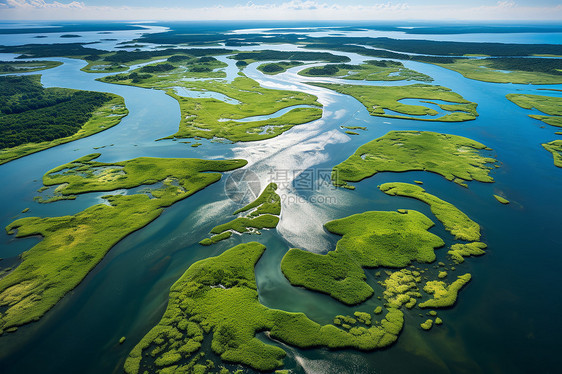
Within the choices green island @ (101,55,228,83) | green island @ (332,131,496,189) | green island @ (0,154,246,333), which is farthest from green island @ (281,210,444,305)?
green island @ (101,55,228,83)

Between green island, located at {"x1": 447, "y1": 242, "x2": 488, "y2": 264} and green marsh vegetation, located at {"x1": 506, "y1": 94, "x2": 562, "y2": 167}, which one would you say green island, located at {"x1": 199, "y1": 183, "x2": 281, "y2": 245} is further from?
green marsh vegetation, located at {"x1": 506, "y1": 94, "x2": 562, "y2": 167}

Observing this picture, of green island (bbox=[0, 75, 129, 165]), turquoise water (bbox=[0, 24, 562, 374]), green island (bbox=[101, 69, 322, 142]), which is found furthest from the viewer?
green island (bbox=[101, 69, 322, 142])

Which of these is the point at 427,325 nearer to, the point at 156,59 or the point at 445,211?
the point at 445,211

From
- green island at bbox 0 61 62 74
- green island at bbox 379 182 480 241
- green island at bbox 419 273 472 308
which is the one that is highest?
green island at bbox 0 61 62 74

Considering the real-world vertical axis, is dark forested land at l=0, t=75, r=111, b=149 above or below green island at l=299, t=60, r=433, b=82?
below

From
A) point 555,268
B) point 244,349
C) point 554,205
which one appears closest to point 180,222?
point 244,349

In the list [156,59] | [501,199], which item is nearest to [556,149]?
[501,199]

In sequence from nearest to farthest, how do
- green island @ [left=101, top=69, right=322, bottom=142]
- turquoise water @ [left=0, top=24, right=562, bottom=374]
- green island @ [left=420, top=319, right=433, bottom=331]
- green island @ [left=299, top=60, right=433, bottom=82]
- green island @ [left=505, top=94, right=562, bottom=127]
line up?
turquoise water @ [left=0, top=24, right=562, bottom=374]
green island @ [left=420, top=319, right=433, bottom=331]
green island @ [left=101, top=69, right=322, bottom=142]
green island @ [left=505, top=94, right=562, bottom=127]
green island @ [left=299, top=60, right=433, bottom=82]
